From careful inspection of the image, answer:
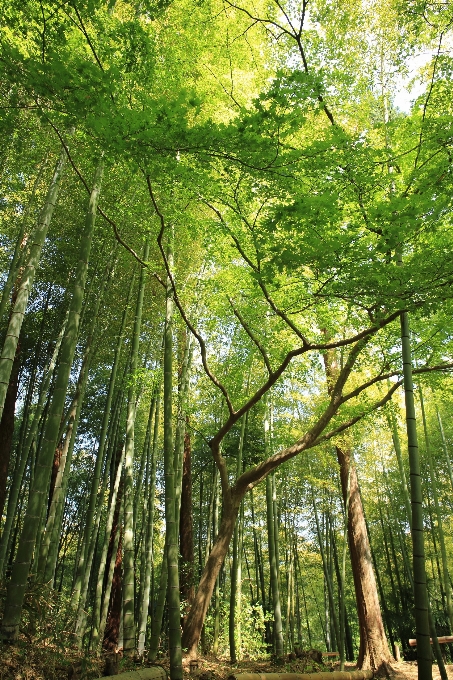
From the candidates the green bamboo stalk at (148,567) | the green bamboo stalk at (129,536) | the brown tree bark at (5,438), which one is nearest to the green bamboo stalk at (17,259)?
the green bamboo stalk at (129,536)

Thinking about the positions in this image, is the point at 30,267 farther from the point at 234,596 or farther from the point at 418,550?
the point at 234,596

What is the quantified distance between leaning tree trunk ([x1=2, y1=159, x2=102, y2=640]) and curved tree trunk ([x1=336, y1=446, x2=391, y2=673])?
5.32 metres

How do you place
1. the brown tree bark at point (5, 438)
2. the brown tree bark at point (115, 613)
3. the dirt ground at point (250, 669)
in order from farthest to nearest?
the brown tree bark at point (115, 613) < the brown tree bark at point (5, 438) < the dirt ground at point (250, 669)

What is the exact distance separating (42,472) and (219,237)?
2.86 m

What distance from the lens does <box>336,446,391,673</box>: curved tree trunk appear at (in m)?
6.01

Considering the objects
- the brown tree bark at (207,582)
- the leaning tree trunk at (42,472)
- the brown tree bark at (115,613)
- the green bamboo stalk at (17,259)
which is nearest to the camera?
the leaning tree trunk at (42,472)

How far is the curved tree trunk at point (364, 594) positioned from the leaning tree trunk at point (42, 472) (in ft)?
17.4

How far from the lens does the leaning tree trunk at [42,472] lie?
2.44 meters

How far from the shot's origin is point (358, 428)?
238 inches

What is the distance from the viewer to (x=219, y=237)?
451 cm

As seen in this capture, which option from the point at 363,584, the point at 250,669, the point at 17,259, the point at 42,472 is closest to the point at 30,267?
the point at 42,472

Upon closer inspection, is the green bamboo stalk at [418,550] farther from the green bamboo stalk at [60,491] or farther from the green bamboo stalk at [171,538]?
the green bamboo stalk at [60,491]

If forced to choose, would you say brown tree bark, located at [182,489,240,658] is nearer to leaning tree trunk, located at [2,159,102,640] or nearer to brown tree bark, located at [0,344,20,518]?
leaning tree trunk, located at [2,159,102,640]

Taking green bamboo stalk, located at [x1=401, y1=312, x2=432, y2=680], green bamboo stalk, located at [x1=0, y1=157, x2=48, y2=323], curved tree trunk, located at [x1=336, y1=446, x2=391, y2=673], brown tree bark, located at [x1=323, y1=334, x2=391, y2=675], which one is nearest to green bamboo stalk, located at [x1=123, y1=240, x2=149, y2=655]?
green bamboo stalk, located at [x1=0, y1=157, x2=48, y2=323]
